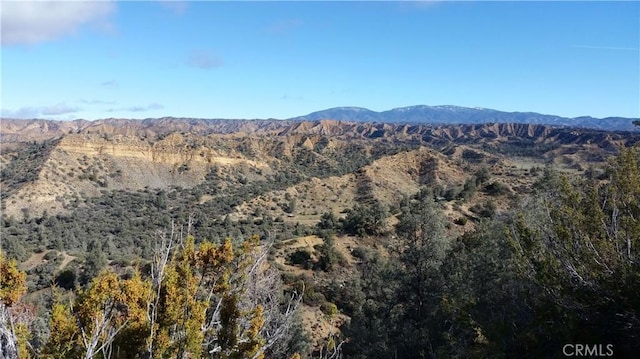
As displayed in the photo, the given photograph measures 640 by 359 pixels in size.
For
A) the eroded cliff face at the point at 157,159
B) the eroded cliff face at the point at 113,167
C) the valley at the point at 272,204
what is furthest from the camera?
the eroded cliff face at the point at 157,159

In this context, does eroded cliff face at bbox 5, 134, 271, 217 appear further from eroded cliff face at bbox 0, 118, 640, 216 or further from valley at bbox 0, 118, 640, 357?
valley at bbox 0, 118, 640, 357

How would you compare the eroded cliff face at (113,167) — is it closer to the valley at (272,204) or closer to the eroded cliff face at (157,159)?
the eroded cliff face at (157,159)

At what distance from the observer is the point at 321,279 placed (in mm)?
29250

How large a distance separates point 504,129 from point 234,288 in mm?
193253

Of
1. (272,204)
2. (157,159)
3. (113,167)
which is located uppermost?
(157,159)

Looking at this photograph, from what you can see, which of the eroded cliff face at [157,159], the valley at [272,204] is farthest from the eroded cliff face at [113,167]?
the valley at [272,204]

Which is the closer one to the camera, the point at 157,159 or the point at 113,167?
the point at 113,167

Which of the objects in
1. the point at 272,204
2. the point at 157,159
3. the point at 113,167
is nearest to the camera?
the point at 272,204

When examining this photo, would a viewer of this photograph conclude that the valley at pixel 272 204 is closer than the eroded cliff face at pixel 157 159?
Yes

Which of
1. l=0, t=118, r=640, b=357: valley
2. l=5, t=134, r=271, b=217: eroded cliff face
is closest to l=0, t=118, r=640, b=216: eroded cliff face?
l=5, t=134, r=271, b=217: eroded cliff face

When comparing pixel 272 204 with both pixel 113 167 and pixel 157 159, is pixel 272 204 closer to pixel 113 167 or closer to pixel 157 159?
pixel 157 159

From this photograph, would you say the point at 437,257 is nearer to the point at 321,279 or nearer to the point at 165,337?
the point at 321,279

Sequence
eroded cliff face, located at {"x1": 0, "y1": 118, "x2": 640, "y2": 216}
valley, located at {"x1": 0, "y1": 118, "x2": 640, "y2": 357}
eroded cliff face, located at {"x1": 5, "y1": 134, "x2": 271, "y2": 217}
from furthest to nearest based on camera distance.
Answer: eroded cliff face, located at {"x1": 0, "y1": 118, "x2": 640, "y2": 216} → eroded cliff face, located at {"x1": 5, "y1": 134, "x2": 271, "y2": 217} → valley, located at {"x1": 0, "y1": 118, "x2": 640, "y2": 357}

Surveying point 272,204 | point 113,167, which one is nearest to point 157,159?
point 113,167
